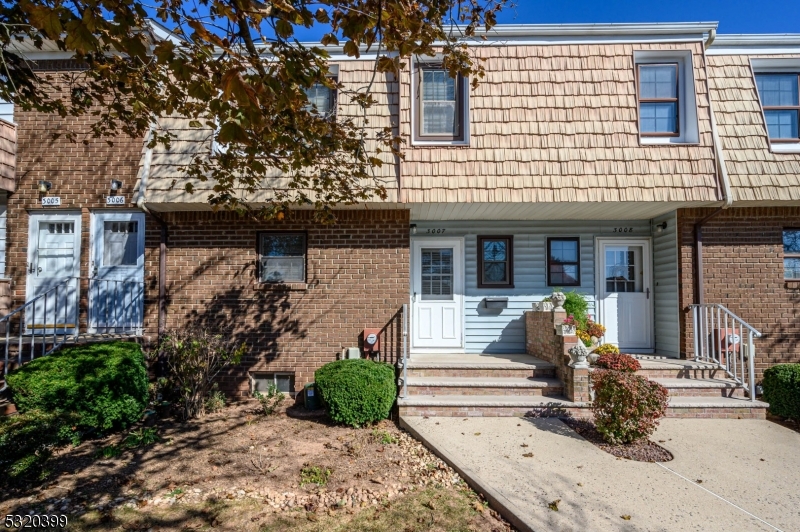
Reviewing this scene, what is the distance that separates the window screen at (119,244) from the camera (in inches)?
304

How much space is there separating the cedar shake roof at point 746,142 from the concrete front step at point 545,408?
10.6 ft

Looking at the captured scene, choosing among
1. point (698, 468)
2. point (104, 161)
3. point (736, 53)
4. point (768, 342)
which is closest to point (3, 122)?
point (104, 161)

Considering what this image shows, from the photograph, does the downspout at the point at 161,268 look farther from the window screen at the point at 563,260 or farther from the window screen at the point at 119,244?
the window screen at the point at 563,260

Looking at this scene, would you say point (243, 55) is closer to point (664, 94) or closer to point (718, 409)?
point (664, 94)

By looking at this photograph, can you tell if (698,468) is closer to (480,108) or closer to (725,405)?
(725,405)

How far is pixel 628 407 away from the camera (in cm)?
504

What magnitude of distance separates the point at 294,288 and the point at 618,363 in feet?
16.8

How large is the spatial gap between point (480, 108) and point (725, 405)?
5708 mm

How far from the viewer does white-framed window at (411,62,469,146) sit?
7.47 m

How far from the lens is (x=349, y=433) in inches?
231

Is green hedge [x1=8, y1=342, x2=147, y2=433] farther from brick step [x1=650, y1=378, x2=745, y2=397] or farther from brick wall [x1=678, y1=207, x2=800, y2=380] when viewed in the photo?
brick wall [x1=678, y1=207, x2=800, y2=380]

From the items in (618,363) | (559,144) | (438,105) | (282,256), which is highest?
(438,105)

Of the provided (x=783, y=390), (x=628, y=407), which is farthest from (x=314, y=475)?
(x=783, y=390)

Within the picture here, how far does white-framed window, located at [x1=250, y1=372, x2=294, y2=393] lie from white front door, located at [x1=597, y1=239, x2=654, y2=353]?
5.79 metres
